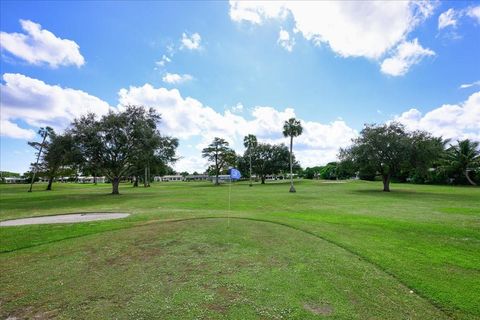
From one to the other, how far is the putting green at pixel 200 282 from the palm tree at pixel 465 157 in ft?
168

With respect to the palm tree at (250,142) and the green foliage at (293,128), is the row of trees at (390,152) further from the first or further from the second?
the palm tree at (250,142)

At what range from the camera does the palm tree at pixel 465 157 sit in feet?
147

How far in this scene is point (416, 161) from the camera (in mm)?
32406

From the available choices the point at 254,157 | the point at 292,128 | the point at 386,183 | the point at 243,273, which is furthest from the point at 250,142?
the point at 243,273

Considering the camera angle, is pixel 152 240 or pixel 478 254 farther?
pixel 152 240

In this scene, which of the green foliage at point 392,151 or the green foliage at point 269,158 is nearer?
the green foliage at point 392,151

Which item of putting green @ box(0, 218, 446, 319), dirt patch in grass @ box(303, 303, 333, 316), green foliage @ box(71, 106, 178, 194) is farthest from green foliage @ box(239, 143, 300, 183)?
dirt patch in grass @ box(303, 303, 333, 316)

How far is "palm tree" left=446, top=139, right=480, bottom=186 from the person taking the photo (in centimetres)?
4466

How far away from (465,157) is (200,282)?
5553 centimetres

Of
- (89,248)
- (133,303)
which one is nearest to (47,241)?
(89,248)

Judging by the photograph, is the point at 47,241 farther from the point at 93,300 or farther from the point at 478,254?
the point at 478,254

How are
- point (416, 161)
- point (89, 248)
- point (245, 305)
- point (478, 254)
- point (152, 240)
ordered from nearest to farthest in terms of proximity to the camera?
point (245, 305), point (478, 254), point (89, 248), point (152, 240), point (416, 161)

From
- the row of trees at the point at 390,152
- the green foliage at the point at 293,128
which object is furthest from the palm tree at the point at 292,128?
the row of trees at the point at 390,152

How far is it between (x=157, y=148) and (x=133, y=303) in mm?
31270
